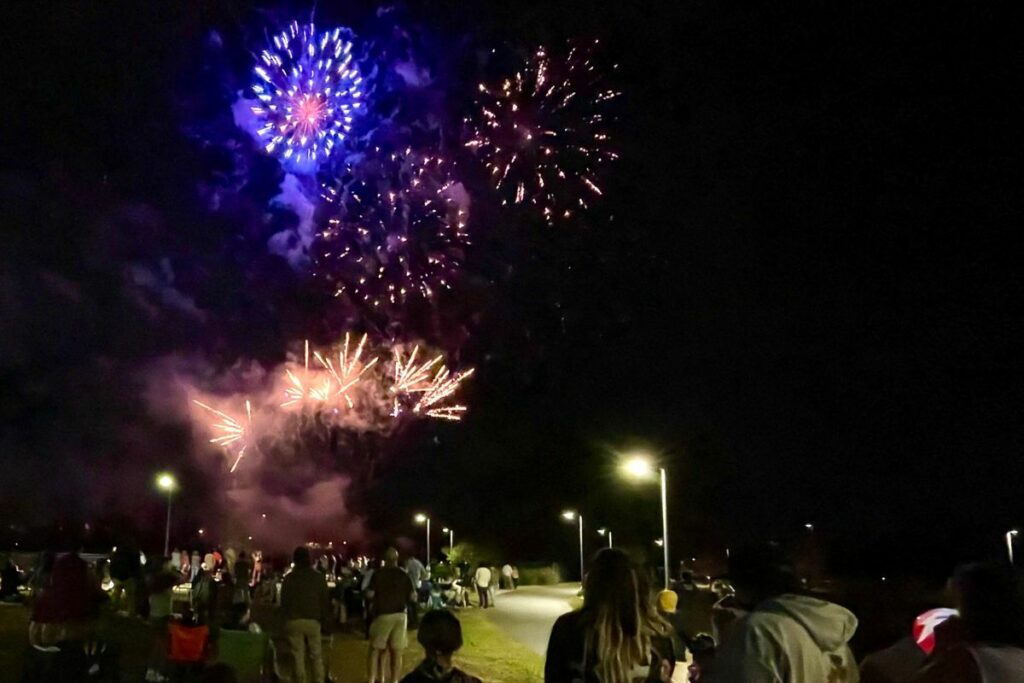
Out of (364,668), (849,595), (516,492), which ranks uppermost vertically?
(516,492)

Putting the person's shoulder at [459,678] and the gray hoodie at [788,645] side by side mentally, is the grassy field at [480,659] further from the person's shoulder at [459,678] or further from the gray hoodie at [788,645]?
the gray hoodie at [788,645]

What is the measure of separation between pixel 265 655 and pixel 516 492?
186ft

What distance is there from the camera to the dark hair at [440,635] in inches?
157

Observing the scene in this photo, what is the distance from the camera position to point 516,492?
66.4 m

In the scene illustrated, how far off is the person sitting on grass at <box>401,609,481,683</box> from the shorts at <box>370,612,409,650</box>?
24.0ft

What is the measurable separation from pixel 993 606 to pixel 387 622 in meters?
8.50

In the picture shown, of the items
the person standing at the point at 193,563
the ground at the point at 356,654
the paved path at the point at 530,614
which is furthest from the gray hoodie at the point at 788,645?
the person standing at the point at 193,563

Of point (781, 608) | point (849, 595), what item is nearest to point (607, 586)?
point (781, 608)

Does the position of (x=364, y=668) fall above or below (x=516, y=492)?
below

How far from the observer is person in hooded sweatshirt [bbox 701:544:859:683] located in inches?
129

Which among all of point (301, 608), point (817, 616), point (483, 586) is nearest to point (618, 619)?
point (817, 616)

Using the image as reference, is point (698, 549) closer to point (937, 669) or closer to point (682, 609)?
point (682, 609)

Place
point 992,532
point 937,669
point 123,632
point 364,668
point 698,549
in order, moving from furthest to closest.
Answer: point 698,549, point 992,532, point 123,632, point 364,668, point 937,669

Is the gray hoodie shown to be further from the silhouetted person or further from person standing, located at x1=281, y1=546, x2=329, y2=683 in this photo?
person standing, located at x1=281, y1=546, x2=329, y2=683
